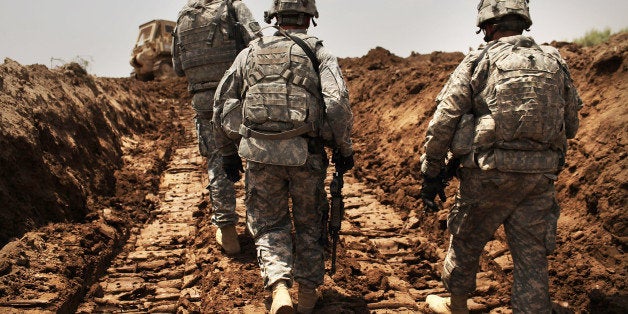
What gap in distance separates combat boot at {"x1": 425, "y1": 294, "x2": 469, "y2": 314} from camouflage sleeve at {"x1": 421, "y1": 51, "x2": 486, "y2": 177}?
1114 mm

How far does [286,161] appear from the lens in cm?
395

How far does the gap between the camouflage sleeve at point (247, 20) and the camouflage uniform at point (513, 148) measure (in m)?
2.07

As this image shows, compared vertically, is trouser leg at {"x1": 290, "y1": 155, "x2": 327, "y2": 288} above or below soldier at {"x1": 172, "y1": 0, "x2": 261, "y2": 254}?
below

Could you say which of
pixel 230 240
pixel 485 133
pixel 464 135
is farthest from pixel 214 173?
pixel 485 133

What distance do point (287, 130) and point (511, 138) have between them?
4.93 feet

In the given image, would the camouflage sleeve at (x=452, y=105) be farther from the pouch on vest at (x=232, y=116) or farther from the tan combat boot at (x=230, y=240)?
the tan combat boot at (x=230, y=240)

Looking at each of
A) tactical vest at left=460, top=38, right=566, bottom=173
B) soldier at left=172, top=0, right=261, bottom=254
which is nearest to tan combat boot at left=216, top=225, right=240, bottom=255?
soldier at left=172, top=0, right=261, bottom=254

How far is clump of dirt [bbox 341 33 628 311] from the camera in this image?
15.4 feet

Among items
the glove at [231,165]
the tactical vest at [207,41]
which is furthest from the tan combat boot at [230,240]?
the tactical vest at [207,41]

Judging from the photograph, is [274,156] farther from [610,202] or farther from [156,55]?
[156,55]

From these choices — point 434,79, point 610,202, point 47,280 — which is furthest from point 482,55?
point 434,79

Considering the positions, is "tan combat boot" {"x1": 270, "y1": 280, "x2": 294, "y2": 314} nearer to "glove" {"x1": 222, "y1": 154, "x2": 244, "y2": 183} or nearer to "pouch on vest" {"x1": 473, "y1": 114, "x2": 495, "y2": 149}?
"glove" {"x1": 222, "y1": 154, "x2": 244, "y2": 183}

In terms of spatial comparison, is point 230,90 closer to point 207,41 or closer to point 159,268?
point 207,41

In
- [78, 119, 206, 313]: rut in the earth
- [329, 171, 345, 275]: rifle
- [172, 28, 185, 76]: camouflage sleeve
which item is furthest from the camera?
[172, 28, 185, 76]: camouflage sleeve
